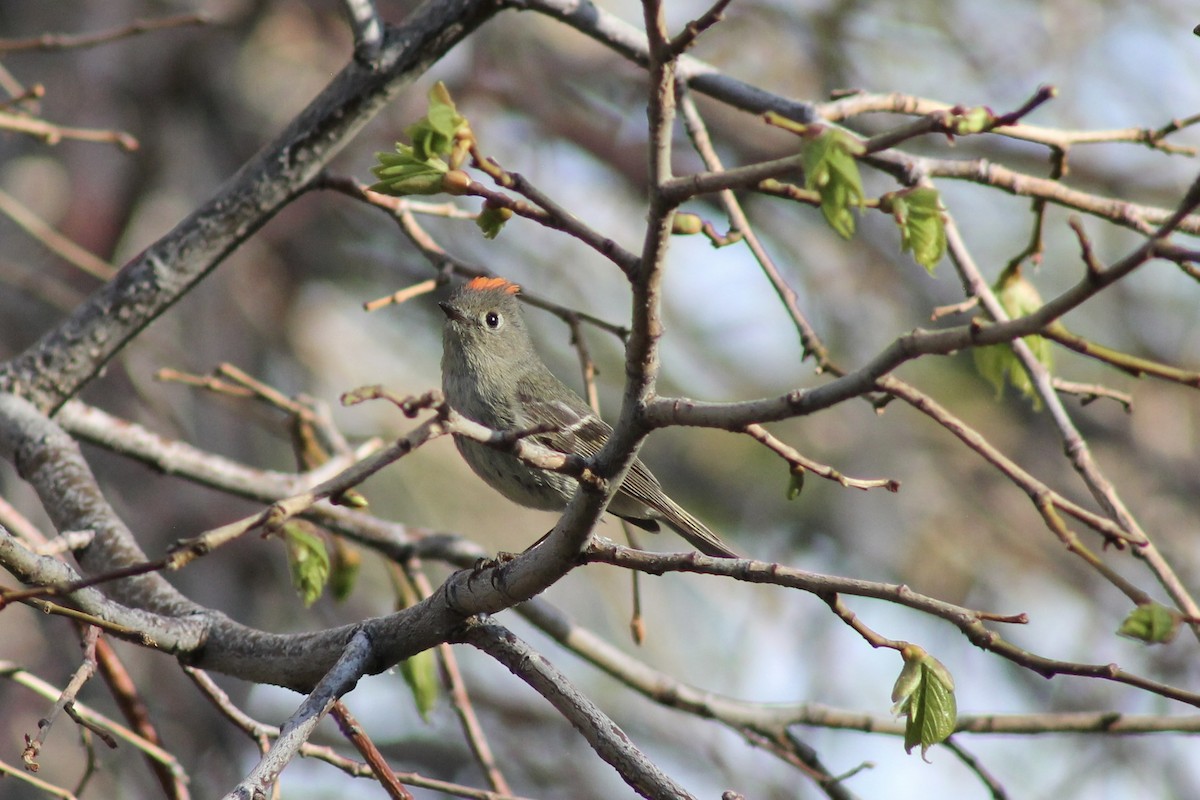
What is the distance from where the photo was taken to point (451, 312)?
4008mm

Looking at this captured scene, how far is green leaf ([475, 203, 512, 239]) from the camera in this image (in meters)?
1.89

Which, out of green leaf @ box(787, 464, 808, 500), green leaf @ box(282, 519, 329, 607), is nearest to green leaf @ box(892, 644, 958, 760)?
green leaf @ box(787, 464, 808, 500)

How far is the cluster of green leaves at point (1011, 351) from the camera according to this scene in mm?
2637

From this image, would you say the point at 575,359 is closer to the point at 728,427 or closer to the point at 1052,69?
the point at 1052,69

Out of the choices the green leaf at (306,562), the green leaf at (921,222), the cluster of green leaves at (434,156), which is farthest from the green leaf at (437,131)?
the green leaf at (306,562)

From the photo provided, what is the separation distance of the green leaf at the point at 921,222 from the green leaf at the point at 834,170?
27cm

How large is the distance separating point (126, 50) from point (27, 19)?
1.75 feet

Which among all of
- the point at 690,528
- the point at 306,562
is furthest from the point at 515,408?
the point at 306,562

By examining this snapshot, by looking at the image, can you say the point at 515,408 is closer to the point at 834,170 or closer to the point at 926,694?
the point at 926,694

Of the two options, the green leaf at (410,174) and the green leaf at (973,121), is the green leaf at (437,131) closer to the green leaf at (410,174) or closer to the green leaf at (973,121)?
the green leaf at (410,174)

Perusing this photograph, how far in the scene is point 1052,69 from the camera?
6828 mm

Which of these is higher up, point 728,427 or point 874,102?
point 874,102

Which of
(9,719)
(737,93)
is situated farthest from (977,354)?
(9,719)

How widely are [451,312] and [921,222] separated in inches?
93.2
